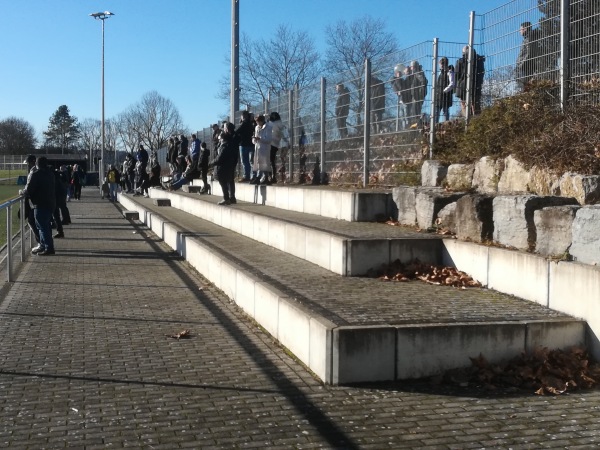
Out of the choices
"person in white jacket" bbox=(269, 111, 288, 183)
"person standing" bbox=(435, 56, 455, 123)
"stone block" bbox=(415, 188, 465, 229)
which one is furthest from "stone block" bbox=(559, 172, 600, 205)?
"person in white jacket" bbox=(269, 111, 288, 183)

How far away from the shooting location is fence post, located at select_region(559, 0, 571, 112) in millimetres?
9633

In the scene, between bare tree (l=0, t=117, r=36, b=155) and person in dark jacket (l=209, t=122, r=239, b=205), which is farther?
bare tree (l=0, t=117, r=36, b=155)

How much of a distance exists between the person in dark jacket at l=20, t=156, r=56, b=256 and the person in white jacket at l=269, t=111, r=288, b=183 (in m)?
5.56

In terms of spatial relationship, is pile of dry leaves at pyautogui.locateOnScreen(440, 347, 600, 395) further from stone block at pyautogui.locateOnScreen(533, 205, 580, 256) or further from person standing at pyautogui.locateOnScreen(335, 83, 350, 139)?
person standing at pyautogui.locateOnScreen(335, 83, 350, 139)

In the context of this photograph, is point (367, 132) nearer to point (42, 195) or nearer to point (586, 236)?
point (42, 195)

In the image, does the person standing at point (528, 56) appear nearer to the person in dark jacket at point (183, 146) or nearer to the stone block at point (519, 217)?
the stone block at point (519, 217)

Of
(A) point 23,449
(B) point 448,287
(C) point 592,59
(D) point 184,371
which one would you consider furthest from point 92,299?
(C) point 592,59

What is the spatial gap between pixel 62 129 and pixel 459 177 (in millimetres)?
154095

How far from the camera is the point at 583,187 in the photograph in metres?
8.02

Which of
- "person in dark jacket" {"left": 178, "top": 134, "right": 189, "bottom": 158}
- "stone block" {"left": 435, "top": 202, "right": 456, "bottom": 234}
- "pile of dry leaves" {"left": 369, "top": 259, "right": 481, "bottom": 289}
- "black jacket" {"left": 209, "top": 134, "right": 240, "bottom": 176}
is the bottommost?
"pile of dry leaves" {"left": 369, "top": 259, "right": 481, "bottom": 289}

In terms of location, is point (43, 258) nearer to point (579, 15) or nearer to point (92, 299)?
point (92, 299)

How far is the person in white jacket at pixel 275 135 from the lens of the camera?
18.8 metres

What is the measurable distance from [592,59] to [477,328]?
469cm

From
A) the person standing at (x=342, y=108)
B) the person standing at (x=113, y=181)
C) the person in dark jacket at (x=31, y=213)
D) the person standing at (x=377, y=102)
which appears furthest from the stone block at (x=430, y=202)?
the person standing at (x=113, y=181)
